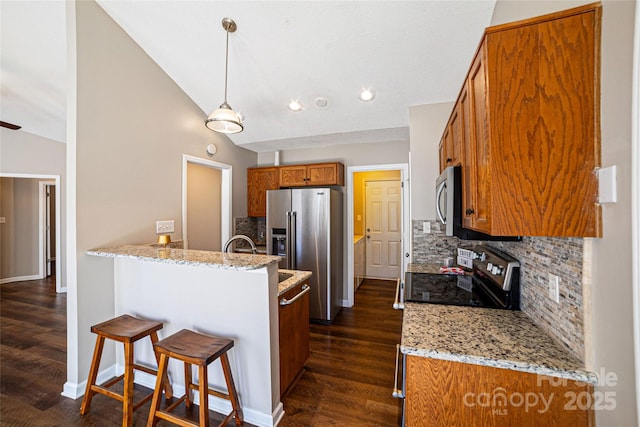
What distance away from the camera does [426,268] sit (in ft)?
8.32

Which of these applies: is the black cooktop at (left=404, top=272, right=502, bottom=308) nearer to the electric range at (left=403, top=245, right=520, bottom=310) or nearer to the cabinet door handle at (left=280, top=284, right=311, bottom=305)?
the electric range at (left=403, top=245, right=520, bottom=310)

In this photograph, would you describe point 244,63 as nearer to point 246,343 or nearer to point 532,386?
point 246,343

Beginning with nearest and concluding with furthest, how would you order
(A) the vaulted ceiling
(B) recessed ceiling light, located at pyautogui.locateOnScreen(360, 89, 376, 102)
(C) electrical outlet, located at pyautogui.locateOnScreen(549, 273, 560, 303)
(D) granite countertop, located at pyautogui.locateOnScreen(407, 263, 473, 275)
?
(C) electrical outlet, located at pyautogui.locateOnScreen(549, 273, 560, 303), (A) the vaulted ceiling, (D) granite countertop, located at pyautogui.locateOnScreen(407, 263, 473, 275), (B) recessed ceiling light, located at pyautogui.locateOnScreen(360, 89, 376, 102)

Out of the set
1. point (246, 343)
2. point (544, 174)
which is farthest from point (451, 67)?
point (246, 343)

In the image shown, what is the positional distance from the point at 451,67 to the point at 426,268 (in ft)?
6.14

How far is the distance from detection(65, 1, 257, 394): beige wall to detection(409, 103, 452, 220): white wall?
263 cm

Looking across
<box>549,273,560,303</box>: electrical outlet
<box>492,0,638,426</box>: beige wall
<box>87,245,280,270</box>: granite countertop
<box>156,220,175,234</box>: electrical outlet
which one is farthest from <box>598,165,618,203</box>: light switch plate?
<box>156,220,175,234</box>: electrical outlet

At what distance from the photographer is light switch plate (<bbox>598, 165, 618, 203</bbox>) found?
2.57 feet

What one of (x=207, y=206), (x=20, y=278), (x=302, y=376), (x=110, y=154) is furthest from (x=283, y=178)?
(x=20, y=278)

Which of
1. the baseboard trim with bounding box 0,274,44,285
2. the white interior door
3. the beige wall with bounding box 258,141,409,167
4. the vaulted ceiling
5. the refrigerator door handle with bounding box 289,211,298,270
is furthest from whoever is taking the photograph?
the white interior door

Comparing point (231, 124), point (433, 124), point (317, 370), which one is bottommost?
point (317, 370)

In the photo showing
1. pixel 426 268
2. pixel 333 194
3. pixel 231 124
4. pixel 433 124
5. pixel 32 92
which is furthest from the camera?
pixel 333 194

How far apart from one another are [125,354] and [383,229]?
15.3 ft

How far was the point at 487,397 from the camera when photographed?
3.27 feet
